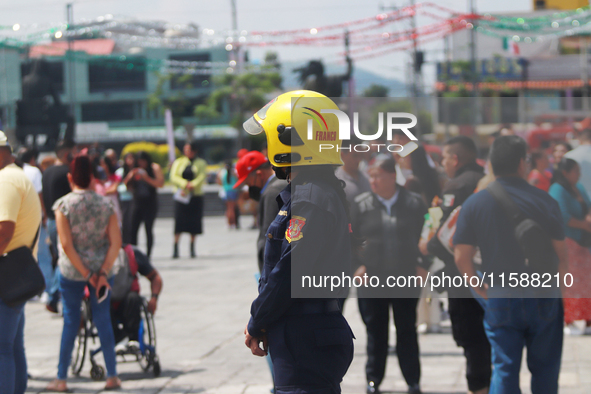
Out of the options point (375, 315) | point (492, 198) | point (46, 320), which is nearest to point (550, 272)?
point (492, 198)

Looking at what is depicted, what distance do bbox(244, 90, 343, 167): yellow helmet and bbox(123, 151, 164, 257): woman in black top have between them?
9705 millimetres

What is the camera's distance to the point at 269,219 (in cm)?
450

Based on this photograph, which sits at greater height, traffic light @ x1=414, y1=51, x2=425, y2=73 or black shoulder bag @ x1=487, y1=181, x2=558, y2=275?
traffic light @ x1=414, y1=51, x2=425, y2=73

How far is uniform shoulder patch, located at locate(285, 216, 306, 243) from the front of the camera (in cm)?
281

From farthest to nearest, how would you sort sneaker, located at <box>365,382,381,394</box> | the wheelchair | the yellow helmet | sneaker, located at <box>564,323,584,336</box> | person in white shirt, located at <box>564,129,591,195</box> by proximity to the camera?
sneaker, located at <box>564,323,584,336</box>, the wheelchair, person in white shirt, located at <box>564,129,591,195</box>, sneaker, located at <box>365,382,381,394</box>, the yellow helmet

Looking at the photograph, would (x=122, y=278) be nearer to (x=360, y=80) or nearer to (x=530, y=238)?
(x=530, y=238)

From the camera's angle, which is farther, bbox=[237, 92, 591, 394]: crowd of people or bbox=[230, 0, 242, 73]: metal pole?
bbox=[230, 0, 242, 73]: metal pole

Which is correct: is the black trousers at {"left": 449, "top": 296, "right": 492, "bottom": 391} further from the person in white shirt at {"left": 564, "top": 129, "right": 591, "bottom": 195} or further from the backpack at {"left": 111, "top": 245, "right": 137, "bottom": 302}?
the backpack at {"left": 111, "top": 245, "right": 137, "bottom": 302}

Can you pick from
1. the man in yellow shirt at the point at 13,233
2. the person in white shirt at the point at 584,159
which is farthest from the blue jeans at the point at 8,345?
the person in white shirt at the point at 584,159

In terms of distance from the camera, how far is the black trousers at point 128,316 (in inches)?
235

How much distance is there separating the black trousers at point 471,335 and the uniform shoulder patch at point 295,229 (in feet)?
7.71

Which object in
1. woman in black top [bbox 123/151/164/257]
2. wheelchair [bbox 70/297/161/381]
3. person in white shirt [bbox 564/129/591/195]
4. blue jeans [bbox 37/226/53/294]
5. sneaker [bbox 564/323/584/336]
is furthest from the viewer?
woman in black top [bbox 123/151/164/257]

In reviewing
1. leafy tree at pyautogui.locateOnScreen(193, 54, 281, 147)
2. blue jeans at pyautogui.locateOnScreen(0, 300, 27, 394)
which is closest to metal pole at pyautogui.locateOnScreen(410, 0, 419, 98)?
blue jeans at pyautogui.locateOnScreen(0, 300, 27, 394)

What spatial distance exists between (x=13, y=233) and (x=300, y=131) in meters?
2.31
